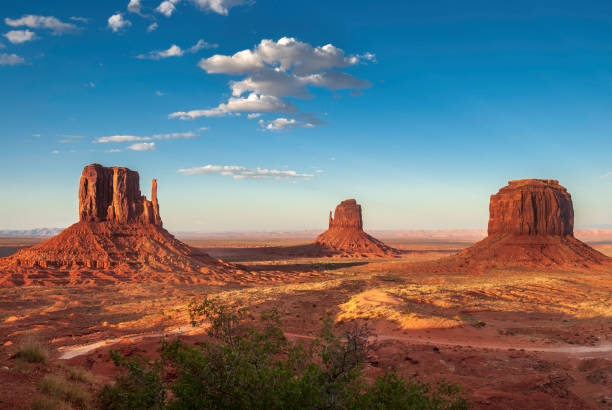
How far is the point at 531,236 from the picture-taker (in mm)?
54750

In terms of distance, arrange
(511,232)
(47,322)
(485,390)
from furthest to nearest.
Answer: (511,232)
(47,322)
(485,390)

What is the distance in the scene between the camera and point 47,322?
795 inches

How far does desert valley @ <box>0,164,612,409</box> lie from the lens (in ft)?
37.1

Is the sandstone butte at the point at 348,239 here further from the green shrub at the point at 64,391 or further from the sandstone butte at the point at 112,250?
the green shrub at the point at 64,391

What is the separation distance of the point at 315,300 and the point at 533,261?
39167mm

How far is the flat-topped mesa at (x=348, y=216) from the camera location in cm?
10525

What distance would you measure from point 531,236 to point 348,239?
5105cm

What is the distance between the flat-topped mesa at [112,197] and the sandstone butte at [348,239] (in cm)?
5381

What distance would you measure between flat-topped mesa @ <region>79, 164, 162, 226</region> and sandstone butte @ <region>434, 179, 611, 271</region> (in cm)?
4128

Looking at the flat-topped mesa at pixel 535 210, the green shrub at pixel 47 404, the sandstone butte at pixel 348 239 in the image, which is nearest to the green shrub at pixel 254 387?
the green shrub at pixel 47 404

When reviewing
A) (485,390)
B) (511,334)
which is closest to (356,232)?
(511,334)

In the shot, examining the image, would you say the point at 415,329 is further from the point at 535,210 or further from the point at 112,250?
the point at 535,210

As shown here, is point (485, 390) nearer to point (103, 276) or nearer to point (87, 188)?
point (103, 276)

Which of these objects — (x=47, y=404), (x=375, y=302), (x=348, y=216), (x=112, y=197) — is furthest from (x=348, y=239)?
(x=47, y=404)
